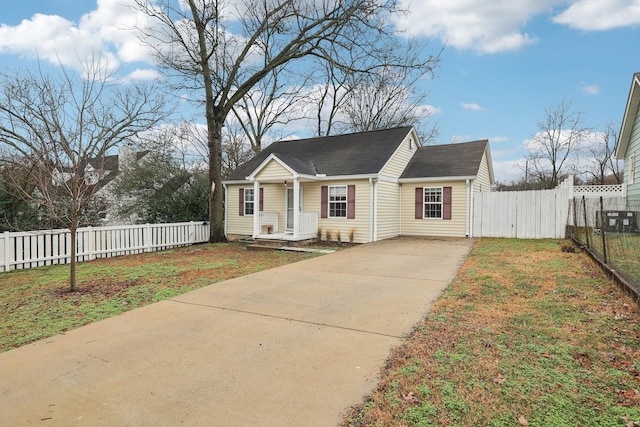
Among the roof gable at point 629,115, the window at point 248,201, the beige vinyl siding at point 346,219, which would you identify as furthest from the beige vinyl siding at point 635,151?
the window at point 248,201

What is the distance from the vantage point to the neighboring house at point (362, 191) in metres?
13.2

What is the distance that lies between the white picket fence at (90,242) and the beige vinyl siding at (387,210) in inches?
292

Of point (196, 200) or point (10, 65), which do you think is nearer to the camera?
point (10, 65)

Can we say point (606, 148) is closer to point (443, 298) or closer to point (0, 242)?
point (443, 298)

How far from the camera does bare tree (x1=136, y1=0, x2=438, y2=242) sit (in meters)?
13.3

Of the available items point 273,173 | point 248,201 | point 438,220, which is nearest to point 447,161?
point 438,220

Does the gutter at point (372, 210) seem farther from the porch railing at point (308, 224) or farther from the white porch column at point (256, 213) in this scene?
the white porch column at point (256, 213)

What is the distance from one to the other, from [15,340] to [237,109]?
22.7 m

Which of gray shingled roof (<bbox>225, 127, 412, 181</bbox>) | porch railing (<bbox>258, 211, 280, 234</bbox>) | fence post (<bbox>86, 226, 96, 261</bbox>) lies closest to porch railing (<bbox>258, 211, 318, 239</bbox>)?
porch railing (<bbox>258, 211, 280, 234</bbox>)

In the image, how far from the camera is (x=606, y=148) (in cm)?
2839

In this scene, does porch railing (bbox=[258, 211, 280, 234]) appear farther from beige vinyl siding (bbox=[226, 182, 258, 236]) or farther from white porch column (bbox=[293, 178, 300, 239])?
white porch column (bbox=[293, 178, 300, 239])

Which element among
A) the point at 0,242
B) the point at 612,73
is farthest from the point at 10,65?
the point at 612,73

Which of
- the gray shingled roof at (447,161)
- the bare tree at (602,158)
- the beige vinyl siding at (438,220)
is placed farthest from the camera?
the bare tree at (602,158)

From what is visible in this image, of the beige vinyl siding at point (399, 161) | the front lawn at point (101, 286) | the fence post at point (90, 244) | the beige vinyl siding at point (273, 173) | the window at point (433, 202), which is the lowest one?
the front lawn at point (101, 286)
